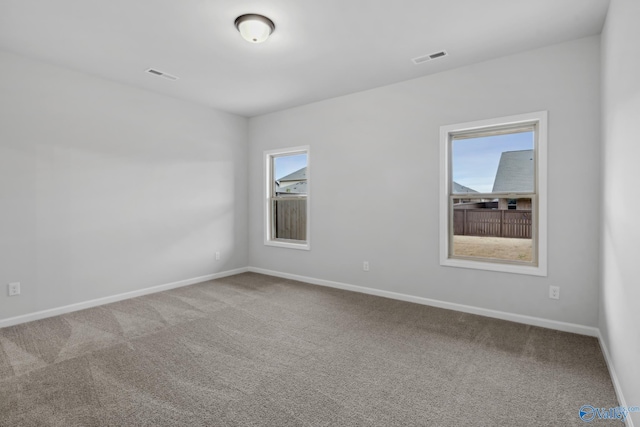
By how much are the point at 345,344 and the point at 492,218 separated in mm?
2162

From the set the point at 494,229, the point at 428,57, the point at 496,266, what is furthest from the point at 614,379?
the point at 428,57

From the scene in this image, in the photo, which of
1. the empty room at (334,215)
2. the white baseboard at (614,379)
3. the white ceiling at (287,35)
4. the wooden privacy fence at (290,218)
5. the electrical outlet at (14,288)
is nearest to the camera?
the white baseboard at (614,379)

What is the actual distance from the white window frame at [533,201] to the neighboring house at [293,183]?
2250mm

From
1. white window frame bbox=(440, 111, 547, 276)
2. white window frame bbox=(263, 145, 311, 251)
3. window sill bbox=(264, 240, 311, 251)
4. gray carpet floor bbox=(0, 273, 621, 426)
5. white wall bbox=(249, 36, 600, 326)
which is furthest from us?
white window frame bbox=(263, 145, 311, 251)

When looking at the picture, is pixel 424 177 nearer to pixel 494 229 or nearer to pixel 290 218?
pixel 494 229

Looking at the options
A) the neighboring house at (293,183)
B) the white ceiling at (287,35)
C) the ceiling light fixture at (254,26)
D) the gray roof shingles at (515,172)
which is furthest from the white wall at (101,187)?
the gray roof shingles at (515,172)

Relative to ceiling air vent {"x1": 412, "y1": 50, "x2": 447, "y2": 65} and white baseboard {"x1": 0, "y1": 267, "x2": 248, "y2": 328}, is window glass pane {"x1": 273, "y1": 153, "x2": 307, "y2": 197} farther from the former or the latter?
ceiling air vent {"x1": 412, "y1": 50, "x2": 447, "y2": 65}

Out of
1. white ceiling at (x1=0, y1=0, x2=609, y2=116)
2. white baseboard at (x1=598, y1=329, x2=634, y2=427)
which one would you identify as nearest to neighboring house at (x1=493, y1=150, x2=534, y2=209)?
white ceiling at (x1=0, y1=0, x2=609, y2=116)

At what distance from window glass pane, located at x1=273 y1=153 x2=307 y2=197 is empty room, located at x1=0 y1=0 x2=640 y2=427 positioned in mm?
134

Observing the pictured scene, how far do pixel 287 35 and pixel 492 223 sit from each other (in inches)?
114

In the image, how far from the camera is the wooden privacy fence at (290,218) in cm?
530

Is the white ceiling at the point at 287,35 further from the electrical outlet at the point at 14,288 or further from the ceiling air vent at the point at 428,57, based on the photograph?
the electrical outlet at the point at 14,288

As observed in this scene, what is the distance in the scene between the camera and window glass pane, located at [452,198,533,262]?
3389 millimetres

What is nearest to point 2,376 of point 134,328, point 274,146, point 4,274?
point 134,328
